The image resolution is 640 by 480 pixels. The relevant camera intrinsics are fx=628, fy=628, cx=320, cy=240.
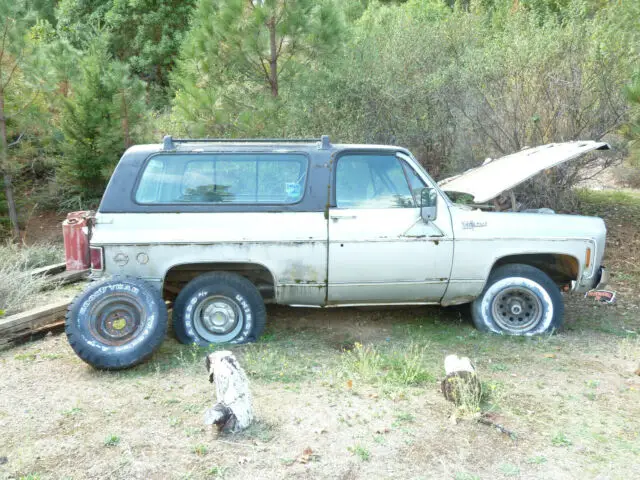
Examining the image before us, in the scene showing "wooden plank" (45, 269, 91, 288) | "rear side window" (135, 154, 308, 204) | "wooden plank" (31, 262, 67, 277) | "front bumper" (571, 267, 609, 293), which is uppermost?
"rear side window" (135, 154, 308, 204)

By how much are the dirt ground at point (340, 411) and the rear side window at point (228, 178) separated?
4.60 feet

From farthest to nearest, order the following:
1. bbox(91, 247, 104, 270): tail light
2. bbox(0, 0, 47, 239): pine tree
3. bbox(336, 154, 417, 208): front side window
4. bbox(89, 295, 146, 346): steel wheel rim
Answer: bbox(0, 0, 47, 239): pine tree → bbox(336, 154, 417, 208): front side window → bbox(91, 247, 104, 270): tail light → bbox(89, 295, 146, 346): steel wheel rim

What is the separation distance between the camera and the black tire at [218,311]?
19.0 feet

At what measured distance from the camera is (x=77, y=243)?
590 centimetres

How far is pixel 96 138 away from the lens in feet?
42.8

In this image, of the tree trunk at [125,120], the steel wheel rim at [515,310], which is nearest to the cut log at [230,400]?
the steel wheel rim at [515,310]

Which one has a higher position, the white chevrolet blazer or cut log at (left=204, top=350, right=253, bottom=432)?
the white chevrolet blazer

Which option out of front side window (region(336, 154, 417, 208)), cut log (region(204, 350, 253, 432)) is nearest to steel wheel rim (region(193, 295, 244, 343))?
cut log (region(204, 350, 253, 432))

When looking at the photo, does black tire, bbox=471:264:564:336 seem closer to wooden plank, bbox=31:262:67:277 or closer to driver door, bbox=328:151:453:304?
driver door, bbox=328:151:453:304

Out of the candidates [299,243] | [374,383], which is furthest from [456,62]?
[374,383]

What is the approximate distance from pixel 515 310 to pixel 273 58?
6654 mm

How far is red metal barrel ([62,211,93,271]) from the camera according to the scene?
586cm

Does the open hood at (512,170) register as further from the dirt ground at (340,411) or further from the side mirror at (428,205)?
the dirt ground at (340,411)

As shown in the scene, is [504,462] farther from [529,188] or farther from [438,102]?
[438,102]
